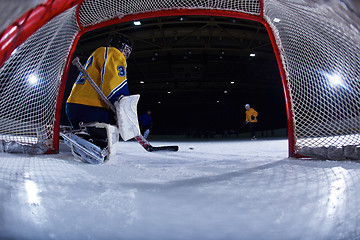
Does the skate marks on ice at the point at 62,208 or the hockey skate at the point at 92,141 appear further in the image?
the hockey skate at the point at 92,141

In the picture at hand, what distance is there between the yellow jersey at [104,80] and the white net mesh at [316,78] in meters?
1.44

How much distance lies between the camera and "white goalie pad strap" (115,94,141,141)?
148cm

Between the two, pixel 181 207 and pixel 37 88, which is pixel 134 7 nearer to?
pixel 37 88

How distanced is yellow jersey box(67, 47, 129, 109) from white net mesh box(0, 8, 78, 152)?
734 millimetres

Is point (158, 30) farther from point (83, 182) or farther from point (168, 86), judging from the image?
point (83, 182)

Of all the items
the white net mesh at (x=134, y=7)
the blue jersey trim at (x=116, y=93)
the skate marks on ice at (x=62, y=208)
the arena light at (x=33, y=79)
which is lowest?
the skate marks on ice at (x=62, y=208)

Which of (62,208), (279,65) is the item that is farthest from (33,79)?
(279,65)

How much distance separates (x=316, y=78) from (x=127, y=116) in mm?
1777

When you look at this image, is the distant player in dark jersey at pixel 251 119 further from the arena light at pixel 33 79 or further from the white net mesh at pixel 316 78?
the arena light at pixel 33 79

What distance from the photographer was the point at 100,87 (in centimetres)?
152

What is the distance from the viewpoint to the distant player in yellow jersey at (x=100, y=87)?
4.85ft

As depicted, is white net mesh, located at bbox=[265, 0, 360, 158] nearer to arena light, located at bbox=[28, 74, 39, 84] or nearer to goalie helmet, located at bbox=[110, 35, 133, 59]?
goalie helmet, located at bbox=[110, 35, 133, 59]

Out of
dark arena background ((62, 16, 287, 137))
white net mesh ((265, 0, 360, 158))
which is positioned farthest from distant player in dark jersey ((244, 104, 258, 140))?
white net mesh ((265, 0, 360, 158))

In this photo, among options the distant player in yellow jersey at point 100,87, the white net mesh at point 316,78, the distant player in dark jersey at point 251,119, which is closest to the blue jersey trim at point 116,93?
the distant player in yellow jersey at point 100,87
